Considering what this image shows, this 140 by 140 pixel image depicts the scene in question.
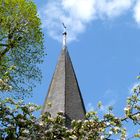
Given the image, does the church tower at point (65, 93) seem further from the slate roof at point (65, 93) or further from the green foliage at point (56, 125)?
the green foliage at point (56, 125)

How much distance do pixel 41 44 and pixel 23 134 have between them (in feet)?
73.9

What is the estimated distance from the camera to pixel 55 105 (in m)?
28.1

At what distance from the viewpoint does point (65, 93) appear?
2922cm

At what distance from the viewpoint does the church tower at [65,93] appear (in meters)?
27.5

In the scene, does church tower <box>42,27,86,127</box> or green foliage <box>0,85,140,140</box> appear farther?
church tower <box>42,27,86,127</box>

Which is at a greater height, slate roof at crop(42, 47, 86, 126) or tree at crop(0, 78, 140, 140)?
slate roof at crop(42, 47, 86, 126)

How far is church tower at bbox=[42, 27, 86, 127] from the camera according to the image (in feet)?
90.4

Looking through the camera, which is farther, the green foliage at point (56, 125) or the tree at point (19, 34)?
the tree at point (19, 34)

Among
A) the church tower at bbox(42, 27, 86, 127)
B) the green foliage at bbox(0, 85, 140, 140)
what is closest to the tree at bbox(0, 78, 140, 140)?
the green foliage at bbox(0, 85, 140, 140)

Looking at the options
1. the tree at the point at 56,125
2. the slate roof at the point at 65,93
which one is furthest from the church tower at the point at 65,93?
the tree at the point at 56,125

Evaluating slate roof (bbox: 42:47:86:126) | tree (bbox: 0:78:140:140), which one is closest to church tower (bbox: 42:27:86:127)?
slate roof (bbox: 42:47:86:126)

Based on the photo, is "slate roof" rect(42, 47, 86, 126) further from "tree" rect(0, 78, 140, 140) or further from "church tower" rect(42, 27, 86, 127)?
"tree" rect(0, 78, 140, 140)

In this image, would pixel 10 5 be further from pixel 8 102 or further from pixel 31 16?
pixel 8 102

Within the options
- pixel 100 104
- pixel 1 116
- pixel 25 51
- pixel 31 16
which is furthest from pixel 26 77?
pixel 1 116
